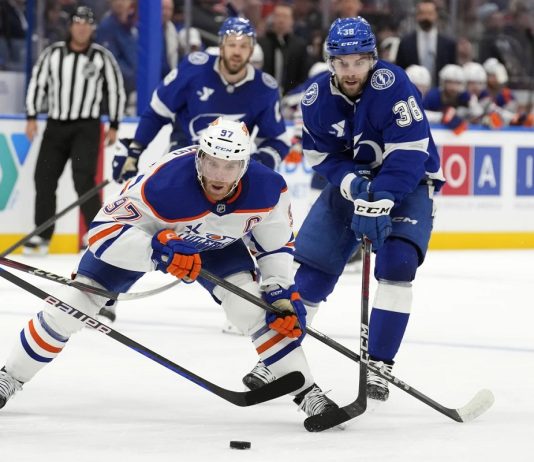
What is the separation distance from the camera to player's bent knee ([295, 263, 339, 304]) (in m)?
3.76

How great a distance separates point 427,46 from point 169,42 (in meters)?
1.96

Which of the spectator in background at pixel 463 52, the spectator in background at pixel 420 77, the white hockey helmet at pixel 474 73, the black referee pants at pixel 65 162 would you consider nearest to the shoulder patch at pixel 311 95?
the black referee pants at pixel 65 162

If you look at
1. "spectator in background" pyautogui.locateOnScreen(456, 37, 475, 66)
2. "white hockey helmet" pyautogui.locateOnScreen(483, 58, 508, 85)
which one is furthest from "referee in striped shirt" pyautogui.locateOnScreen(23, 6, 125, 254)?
"white hockey helmet" pyautogui.locateOnScreen(483, 58, 508, 85)

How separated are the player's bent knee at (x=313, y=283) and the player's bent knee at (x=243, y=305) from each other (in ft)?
1.42

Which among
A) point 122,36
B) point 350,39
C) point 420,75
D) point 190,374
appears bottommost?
point 420,75

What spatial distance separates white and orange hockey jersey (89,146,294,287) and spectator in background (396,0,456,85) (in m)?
5.76

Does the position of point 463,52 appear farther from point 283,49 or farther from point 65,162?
point 65,162

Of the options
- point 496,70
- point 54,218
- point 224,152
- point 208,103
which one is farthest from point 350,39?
point 496,70

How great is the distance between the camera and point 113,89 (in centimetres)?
750

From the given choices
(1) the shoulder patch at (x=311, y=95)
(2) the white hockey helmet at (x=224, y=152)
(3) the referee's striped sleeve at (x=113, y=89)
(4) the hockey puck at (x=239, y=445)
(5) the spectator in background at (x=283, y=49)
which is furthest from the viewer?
(5) the spectator in background at (x=283, y=49)

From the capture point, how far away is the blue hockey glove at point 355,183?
11.6 feet

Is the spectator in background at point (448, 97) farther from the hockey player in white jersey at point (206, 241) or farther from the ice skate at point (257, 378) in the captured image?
the hockey player in white jersey at point (206, 241)

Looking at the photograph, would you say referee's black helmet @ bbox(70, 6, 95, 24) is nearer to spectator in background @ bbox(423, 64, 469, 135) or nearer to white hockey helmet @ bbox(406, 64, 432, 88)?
white hockey helmet @ bbox(406, 64, 432, 88)

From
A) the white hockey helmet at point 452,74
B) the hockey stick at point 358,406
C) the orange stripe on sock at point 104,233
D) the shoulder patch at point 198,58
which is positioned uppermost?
the shoulder patch at point 198,58
